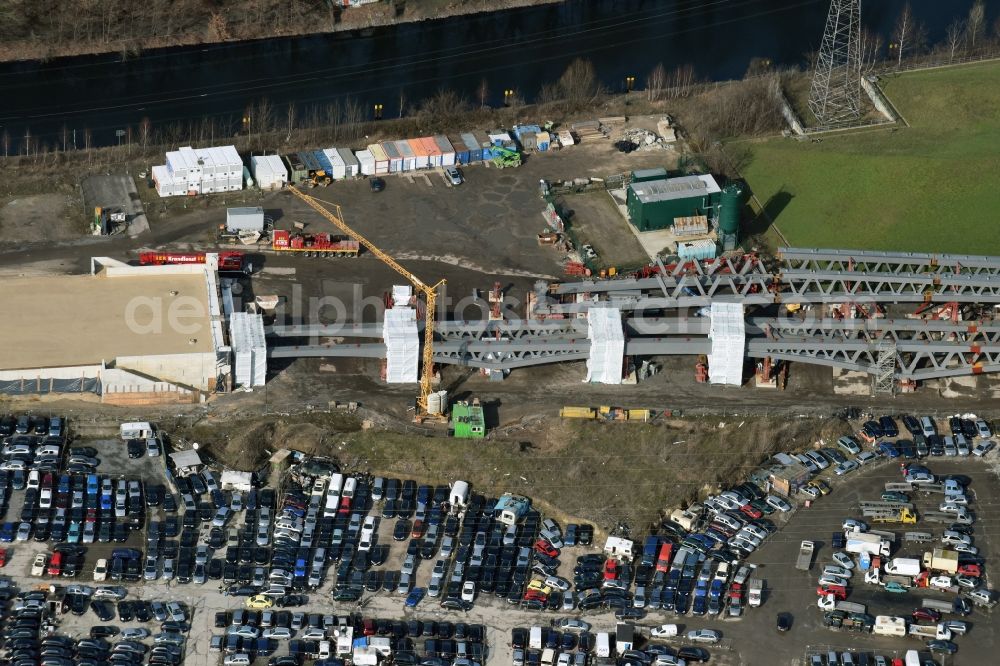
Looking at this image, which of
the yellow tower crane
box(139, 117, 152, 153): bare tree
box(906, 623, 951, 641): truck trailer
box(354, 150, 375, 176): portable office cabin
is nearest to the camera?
box(906, 623, 951, 641): truck trailer

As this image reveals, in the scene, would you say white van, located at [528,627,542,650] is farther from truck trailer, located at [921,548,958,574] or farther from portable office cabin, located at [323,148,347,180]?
portable office cabin, located at [323,148,347,180]

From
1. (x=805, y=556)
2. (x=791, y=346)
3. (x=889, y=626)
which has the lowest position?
(x=889, y=626)

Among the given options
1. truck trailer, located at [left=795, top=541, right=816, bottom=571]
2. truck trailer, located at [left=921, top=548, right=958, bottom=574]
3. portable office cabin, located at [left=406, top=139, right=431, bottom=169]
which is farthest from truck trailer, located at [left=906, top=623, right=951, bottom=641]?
portable office cabin, located at [left=406, top=139, right=431, bottom=169]

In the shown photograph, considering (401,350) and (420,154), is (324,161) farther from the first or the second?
(401,350)

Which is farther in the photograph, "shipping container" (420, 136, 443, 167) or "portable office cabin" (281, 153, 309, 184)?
"shipping container" (420, 136, 443, 167)

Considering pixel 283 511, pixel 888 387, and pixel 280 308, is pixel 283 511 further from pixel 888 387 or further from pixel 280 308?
pixel 888 387

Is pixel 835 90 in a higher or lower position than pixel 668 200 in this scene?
higher

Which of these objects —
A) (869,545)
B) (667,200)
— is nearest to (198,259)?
(667,200)
